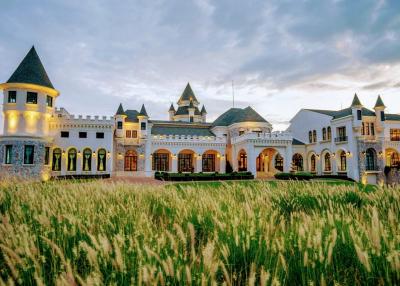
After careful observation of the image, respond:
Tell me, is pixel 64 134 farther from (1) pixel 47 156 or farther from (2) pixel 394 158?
(2) pixel 394 158

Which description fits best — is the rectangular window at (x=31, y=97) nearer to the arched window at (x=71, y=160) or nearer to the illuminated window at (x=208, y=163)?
the arched window at (x=71, y=160)

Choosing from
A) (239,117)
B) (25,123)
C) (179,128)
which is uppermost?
(239,117)

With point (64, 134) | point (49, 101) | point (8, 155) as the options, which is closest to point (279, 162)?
point (64, 134)

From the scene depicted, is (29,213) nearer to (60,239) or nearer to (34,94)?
(60,239)

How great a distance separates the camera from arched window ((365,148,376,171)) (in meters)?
34.8

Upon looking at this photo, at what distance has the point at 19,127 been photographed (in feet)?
90.7

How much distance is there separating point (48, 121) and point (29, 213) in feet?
99.1

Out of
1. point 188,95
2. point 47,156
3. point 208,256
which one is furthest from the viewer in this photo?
point 188,95

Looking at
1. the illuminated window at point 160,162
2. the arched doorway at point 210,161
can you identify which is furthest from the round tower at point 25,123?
the arched doorway at point 210,161

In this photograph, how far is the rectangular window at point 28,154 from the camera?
90.3 ft

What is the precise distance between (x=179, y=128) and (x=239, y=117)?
381 inches

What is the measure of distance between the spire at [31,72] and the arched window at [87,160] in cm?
839

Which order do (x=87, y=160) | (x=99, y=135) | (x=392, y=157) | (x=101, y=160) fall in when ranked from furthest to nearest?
(x=392, y=157)
(x=99, y=135)
(x=101, y=160)
(x=87, y=160)

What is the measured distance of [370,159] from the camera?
35.2m
